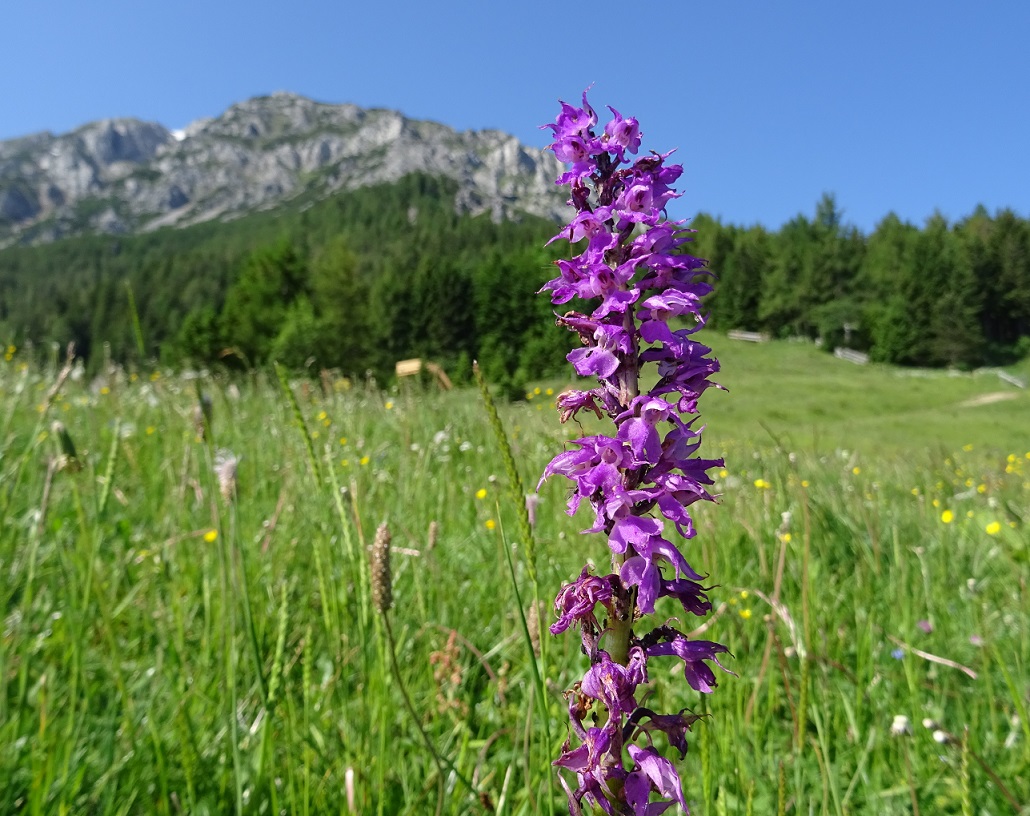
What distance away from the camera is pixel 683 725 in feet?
3.47

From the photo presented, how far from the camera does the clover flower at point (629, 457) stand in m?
1.00

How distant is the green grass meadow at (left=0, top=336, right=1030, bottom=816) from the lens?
1.76 meters

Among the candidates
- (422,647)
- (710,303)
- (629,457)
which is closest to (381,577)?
(629,457)

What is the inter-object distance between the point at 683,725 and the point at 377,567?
0.71 metres

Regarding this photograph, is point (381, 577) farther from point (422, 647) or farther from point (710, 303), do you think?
point (710, 303)

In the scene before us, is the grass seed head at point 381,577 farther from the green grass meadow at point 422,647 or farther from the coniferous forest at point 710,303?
the coniferous forest at point 710,303

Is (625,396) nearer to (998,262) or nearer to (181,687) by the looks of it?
(181,687)

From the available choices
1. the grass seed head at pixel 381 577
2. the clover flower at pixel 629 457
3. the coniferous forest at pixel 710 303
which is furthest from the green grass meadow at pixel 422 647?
the coniferous forest at pixel 710 303

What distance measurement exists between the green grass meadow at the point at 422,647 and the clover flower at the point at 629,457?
13 cm

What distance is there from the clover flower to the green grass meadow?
0.13m

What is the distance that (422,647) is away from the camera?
287 centimetres

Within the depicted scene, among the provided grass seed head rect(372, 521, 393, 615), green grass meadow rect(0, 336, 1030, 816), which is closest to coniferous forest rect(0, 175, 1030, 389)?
green grass meadow rect(0, 336, 1030, 816)

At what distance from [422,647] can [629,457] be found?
2.14 meters

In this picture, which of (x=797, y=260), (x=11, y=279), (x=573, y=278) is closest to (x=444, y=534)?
(x=573, y=278)
